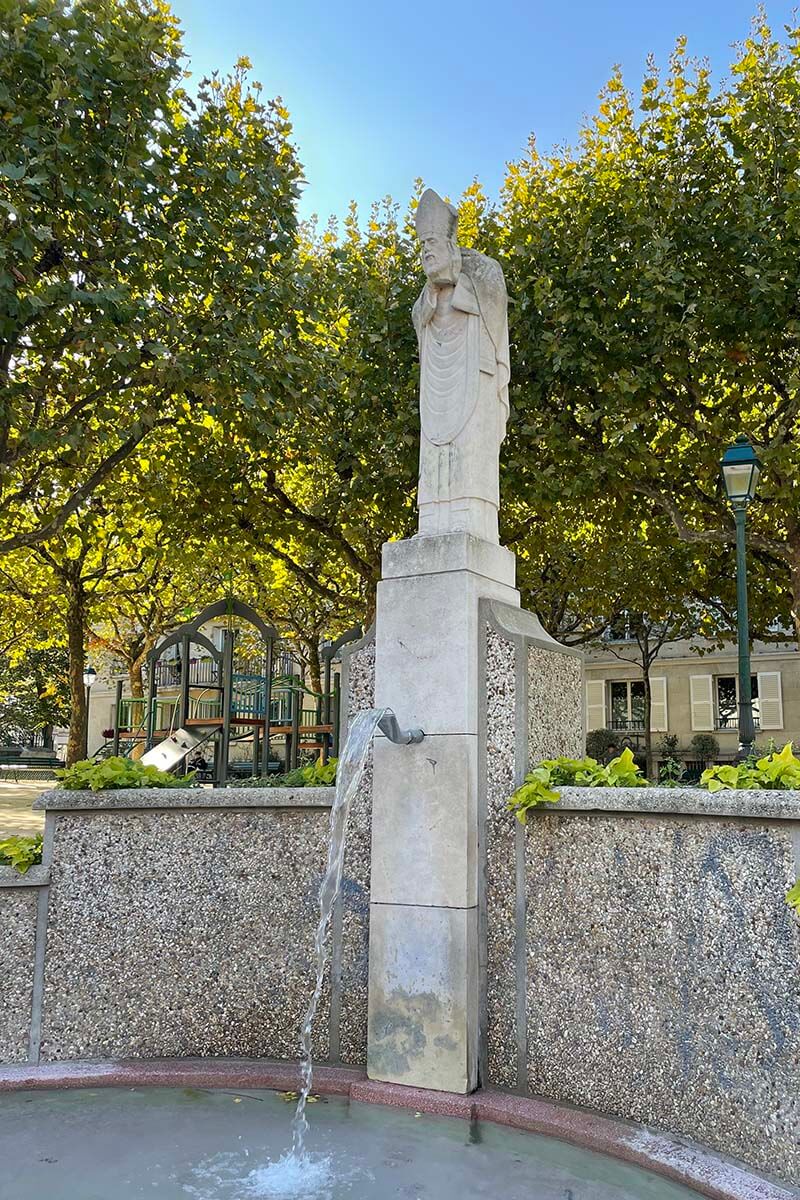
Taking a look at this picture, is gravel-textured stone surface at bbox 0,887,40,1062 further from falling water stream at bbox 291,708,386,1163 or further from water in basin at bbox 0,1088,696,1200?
falling water stream at bbox 291,708,386,1163

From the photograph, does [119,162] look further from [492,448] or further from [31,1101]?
[31,1101]

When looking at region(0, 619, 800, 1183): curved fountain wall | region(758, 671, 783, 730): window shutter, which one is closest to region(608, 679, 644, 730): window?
region(758, 671, 783, 730): window shutter

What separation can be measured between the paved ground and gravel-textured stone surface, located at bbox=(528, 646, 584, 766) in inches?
518

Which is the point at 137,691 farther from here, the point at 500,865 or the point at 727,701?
the point at 727,701

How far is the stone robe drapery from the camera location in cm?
531

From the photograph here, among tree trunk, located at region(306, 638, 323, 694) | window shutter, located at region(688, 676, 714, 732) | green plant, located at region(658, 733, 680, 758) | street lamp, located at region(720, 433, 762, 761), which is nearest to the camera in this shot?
street lamp, located at region(720, 433, 762, 761)

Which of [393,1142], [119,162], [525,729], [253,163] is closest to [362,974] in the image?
[393,1142]

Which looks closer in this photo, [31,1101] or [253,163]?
[31,1101]

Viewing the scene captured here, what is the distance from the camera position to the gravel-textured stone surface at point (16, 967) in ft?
16.7

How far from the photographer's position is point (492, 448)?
546 centimetres

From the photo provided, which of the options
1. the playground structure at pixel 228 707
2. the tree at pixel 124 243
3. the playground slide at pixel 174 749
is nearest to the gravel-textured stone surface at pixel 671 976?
the playground structure at pixel 228 707

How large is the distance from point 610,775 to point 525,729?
0.50m

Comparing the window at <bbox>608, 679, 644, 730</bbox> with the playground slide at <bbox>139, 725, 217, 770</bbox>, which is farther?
the window at <bbox>608, 679, 644, 730</bbox>

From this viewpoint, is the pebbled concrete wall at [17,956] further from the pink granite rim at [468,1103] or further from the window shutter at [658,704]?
the window shutter at [658,704]
